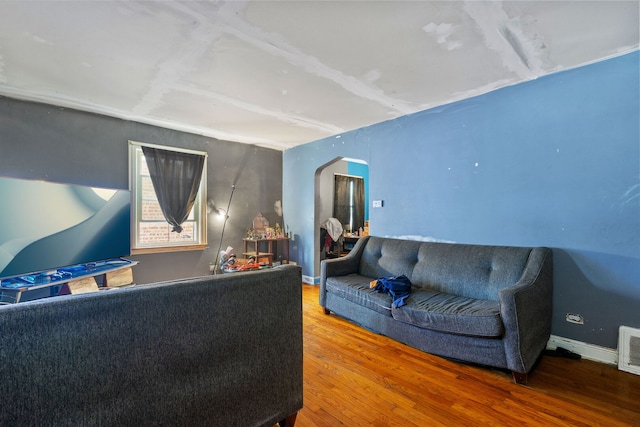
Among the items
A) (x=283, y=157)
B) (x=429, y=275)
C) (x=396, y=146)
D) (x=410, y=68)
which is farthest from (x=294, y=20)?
(x=283, y=157)

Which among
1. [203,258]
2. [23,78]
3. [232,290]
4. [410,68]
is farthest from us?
[203,258]

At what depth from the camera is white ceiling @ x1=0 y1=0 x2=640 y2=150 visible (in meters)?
1.79

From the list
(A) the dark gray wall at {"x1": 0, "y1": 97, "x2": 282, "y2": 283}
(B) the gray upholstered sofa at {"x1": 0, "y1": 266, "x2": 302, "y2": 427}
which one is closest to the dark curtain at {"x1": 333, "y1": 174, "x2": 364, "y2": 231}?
(A) the dark gray wall at {"x1": 0, "y1": 97, "x2": 282, "y2": 283}

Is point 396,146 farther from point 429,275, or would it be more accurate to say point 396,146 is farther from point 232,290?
point 232,290

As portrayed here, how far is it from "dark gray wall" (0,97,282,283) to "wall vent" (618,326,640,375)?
4578 millimetres

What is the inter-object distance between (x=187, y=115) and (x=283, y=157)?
2.09 metres

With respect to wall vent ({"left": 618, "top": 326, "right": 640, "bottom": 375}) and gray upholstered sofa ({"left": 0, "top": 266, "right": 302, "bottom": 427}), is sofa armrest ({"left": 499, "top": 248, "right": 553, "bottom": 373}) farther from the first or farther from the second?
gray upholstered sofa ({"left": 0, "top": 266, "right": 302, "bottom": 427})

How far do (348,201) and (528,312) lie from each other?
191 inches

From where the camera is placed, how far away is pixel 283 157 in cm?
550

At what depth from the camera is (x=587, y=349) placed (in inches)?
93.0

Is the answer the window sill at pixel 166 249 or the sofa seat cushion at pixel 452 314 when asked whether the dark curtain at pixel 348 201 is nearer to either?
the window sill at pixel 166 249

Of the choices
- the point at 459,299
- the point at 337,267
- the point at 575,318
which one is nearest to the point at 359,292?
the point at 337,267

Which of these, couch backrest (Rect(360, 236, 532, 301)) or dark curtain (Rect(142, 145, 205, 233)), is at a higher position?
dark curtain (Rect(142, 145, 205, 233))

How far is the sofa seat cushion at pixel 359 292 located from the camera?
8.74 feet
